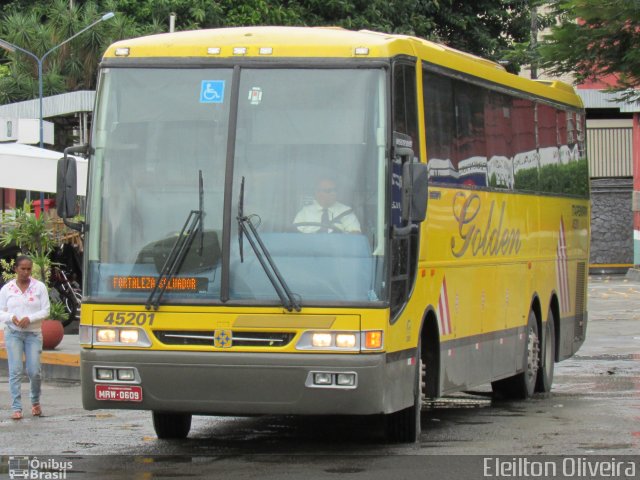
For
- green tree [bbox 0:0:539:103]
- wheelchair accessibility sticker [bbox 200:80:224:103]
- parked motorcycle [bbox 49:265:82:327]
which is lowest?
parked motorcycle [bbox 49:265:82:327]

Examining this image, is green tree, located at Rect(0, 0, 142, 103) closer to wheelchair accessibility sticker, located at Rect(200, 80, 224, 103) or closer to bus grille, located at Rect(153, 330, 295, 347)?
wheelchair accessibility sticker, located at Rect(200, 80, 224, 103)

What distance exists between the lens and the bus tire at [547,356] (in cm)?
1689

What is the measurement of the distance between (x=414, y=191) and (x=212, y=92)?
1698 millimetres

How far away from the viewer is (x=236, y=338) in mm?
10609

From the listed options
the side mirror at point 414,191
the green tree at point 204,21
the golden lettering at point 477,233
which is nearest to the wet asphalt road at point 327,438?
the golden lettering at point 477,233

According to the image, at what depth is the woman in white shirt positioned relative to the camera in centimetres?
1438

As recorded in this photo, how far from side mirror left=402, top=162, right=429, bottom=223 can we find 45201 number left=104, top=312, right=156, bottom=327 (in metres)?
2.02

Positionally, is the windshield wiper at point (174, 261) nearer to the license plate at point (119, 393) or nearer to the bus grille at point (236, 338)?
the bus grille at point (236, 338)

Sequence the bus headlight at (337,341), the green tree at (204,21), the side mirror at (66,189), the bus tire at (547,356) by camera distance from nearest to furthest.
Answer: the bus headlight at (337,341) < the side mirror at (66,189) < the bus tire at (547,356) < the green tree at (204,21)

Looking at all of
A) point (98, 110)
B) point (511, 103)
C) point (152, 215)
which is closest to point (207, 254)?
point (152, 215)

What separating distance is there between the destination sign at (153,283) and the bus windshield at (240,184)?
0.01 meters

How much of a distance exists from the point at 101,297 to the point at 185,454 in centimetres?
145

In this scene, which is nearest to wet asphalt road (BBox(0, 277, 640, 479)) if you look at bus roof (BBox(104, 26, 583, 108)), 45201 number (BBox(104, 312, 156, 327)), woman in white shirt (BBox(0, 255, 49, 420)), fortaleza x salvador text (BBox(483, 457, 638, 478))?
fortaleza x salvador text (BBox(483, 457, 638, 478))

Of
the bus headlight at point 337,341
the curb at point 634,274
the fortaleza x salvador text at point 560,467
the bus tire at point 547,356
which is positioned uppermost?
the curb at point 634,274
